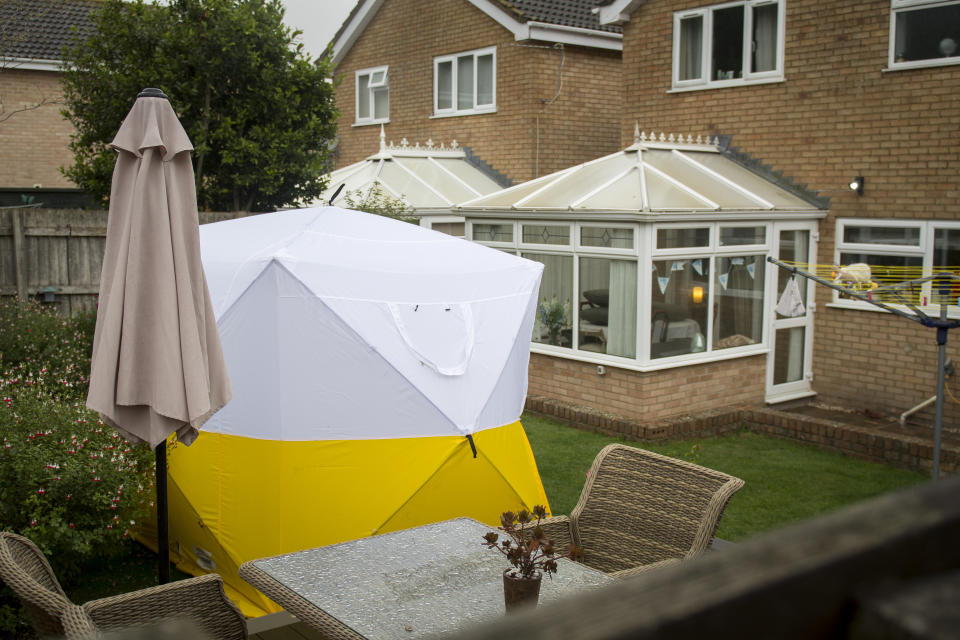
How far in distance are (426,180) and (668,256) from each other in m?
6.13

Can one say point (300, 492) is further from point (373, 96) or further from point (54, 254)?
point (373, 96)

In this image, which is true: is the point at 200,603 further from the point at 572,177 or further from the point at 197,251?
the point at 572,177

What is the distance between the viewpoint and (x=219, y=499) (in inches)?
229

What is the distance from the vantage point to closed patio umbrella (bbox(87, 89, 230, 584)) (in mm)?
4297

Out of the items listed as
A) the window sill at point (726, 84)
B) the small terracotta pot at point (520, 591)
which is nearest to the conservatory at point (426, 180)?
the window sill at point (726, 84)

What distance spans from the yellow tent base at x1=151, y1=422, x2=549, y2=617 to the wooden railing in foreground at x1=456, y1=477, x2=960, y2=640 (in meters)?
5.23

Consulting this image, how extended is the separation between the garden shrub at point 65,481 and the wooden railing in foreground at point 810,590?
4911 mm

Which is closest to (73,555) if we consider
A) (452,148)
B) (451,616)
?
(451,616)

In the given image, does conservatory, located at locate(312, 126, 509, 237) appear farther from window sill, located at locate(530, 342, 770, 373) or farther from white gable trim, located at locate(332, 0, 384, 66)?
window sill, located at locate(530, 342, 770, 373)

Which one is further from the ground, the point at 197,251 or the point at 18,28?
the point at 18,28

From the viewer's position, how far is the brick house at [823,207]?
10250 millimetres

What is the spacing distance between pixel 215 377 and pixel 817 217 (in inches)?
348

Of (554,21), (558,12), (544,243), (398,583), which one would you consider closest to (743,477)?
(544,243)

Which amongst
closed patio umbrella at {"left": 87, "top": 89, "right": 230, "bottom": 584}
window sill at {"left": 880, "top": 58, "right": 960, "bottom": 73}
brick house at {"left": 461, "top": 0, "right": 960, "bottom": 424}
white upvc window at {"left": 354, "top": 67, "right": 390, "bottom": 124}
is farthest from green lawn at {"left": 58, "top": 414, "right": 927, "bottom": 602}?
white upvc window at {"left": 354, "top": 67, "right": 390, "bottom": 124}
